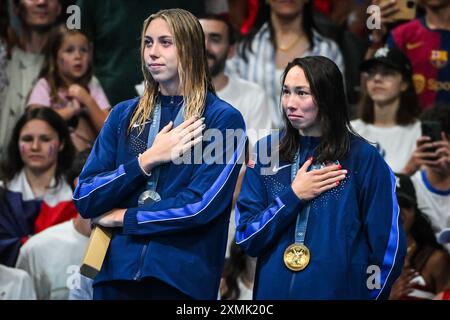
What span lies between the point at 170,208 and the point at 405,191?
216cm

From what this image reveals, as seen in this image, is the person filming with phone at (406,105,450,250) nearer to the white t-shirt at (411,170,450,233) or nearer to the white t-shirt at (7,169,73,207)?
the white t-shirt at (411,170,450,233)

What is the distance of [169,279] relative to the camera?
4645mm

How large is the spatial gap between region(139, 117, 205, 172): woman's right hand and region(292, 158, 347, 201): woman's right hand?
0.42 m

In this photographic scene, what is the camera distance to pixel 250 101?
655 cm

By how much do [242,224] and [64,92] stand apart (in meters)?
2.31

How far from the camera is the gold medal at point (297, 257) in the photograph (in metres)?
A: 4.58

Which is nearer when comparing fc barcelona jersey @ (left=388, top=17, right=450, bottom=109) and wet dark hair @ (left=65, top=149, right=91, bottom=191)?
wet dark hair @ (left=65, top=149, right=91, bottom=191)

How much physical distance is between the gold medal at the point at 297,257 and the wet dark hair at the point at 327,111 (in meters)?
0.34

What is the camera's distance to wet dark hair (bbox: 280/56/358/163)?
468cm

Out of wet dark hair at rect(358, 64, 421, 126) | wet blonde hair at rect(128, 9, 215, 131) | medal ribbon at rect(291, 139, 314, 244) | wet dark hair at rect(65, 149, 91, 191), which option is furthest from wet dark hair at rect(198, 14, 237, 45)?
medal ribbon at rect(291, 139, 314, 244)

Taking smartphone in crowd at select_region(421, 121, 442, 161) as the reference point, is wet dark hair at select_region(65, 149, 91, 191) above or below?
below

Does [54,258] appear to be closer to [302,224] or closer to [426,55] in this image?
[302,224]
